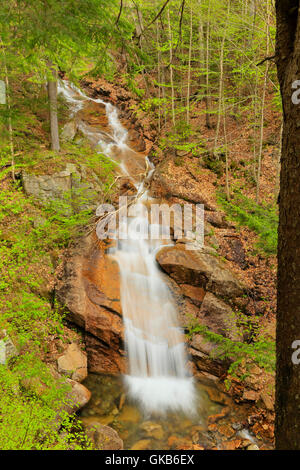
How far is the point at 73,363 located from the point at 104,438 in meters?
1.90

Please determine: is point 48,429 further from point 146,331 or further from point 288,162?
point 288,162

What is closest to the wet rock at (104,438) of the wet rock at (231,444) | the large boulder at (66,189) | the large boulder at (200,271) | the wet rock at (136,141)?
the wet rock at (231,444)

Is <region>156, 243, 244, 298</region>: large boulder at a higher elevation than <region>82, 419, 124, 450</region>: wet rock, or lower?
higher

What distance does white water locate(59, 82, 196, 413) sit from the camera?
5906 mm

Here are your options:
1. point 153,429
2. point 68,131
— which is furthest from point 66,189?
point 153,429

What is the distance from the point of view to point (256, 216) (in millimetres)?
9734

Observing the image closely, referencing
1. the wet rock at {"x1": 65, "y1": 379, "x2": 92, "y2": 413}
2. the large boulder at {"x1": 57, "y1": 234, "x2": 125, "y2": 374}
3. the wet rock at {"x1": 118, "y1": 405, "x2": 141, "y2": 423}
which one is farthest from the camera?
the large boulder at {"x1": 57, "y1": 234, "x2": 125, "y2": 374}

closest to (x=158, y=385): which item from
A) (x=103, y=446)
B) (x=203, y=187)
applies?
(x=103, y=446)

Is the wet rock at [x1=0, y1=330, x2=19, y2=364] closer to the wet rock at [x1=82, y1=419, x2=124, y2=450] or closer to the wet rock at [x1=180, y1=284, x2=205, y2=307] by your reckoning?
the wet rock at [x1=82, y1=419, x2=124, y2=450]

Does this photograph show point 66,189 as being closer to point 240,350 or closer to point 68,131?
point 68,131

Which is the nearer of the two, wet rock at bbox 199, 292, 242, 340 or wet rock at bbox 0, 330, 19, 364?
wet rock at bbox 0, 330, 19, 364

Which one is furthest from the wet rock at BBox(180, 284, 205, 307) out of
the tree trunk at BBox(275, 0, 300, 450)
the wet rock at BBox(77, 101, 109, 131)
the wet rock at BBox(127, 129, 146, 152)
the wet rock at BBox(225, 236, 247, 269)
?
the wet rock at BBox(77, 101, 109, 131)

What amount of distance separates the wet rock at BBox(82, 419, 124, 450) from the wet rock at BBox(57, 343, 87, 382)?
127 centimetres
